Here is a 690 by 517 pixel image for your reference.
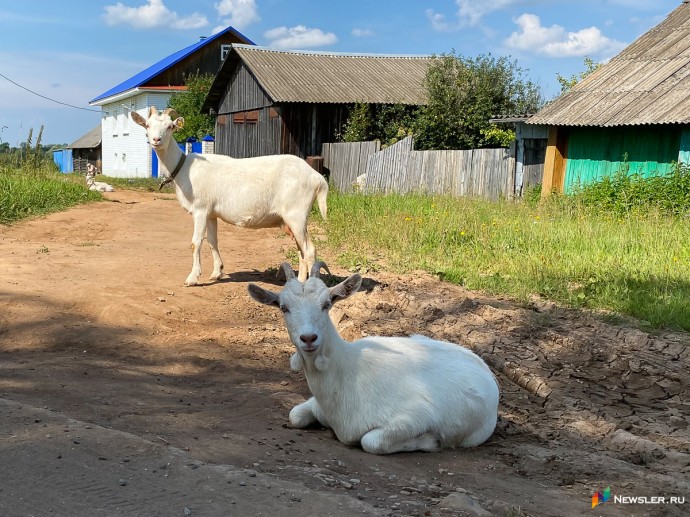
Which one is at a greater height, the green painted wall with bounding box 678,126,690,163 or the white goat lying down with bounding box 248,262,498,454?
the green painted wall with bounding box 678,126,690,163

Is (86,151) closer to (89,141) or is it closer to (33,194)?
(89,141)

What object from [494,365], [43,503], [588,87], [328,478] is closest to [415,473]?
[328,478]

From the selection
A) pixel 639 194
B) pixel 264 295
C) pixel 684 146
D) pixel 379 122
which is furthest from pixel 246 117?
pixel 264 295

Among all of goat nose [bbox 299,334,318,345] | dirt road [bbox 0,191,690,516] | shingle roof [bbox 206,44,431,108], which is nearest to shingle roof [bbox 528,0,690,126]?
dirt road [bbox 0,191,690,516]

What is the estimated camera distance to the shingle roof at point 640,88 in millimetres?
14602

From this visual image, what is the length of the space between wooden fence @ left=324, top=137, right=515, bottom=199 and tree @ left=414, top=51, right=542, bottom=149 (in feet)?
9.97

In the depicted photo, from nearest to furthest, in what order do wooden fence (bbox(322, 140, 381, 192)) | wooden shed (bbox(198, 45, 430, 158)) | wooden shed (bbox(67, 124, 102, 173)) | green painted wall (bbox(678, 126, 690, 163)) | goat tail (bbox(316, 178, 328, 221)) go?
goat tail (bbox(316, 178, 328, 221)) → green painted wall (bbox(678, 126, 690, 163)) → wooden fence (bbox(322, 140, 381, 192)) → wooden shed (bbox(198, 45, 430, 158)) → wooden shed (bbox(67, 124, 102, 173))

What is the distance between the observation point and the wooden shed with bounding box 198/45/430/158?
25.5 m

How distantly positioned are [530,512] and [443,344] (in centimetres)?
190

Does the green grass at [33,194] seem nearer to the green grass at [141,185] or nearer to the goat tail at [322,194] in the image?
the green grass at [141,185]

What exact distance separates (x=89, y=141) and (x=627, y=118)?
1831 inches

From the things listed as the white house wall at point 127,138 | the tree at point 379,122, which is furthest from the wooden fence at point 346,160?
the white house wall at point 127,138

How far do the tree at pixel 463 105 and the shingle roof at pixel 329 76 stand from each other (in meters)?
2.43

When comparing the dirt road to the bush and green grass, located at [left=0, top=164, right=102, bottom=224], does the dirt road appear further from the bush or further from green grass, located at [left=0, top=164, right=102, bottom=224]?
the bush
